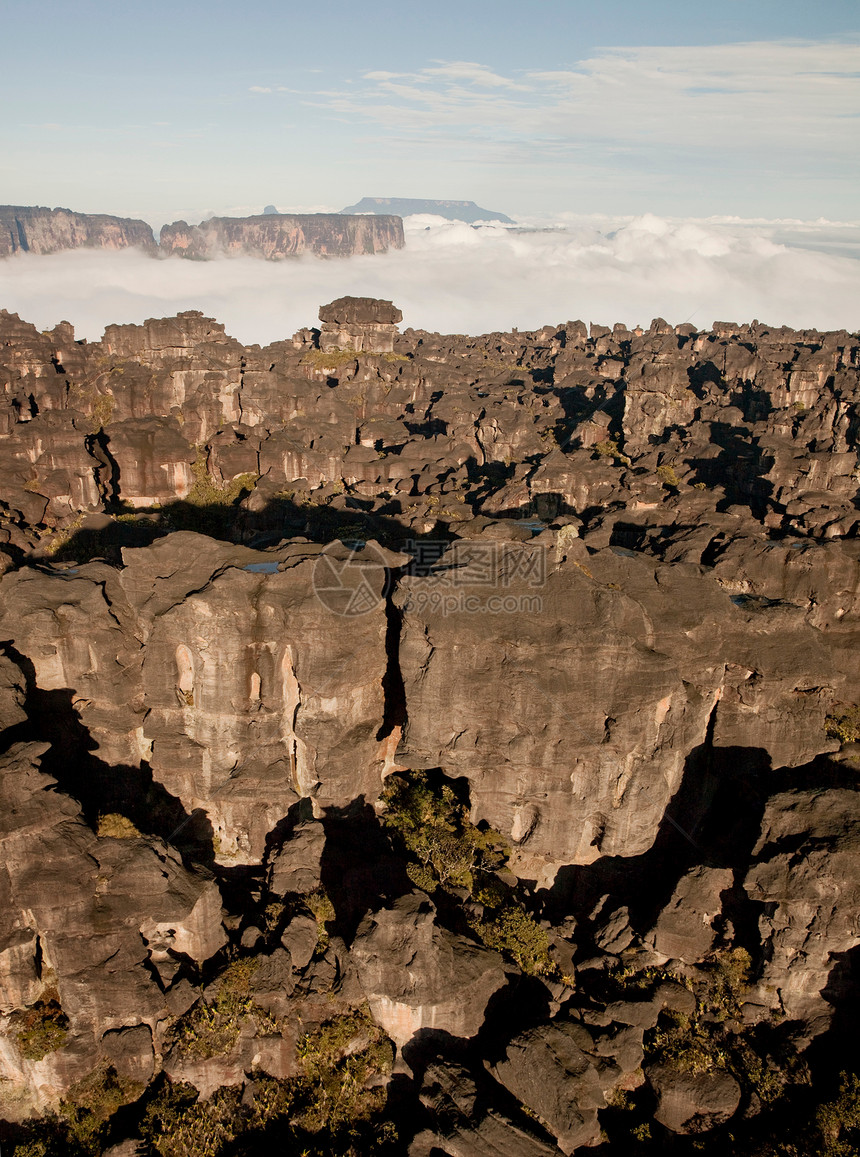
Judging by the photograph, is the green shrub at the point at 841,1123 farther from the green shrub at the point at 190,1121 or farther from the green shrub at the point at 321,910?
the green shrub at the point at 190,1121

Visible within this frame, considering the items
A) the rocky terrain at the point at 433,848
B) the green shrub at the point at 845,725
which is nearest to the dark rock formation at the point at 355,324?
the rocky terrain at the point at 433,848

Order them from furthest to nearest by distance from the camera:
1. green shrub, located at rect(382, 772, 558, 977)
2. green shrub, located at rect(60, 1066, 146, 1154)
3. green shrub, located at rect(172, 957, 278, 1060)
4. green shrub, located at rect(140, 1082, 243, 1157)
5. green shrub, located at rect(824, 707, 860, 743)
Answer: green shrub, located at rect(824, 707, 860, 743) → green shrub, located at rect(382, 772, 558, 977) → green shrub, located at rect(172, 957, 278, 1060) → green shrub, located at rect(60, 1066, 146, 1154) → green shrub, located at rect(140, 1082, 243, 1157)

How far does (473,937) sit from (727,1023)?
8143mm

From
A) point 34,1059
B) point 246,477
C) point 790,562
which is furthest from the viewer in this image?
point 246,477

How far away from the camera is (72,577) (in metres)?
29.2

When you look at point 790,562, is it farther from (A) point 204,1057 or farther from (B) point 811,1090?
(A) point 204,1057

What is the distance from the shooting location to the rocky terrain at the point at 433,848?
2244 centimetres

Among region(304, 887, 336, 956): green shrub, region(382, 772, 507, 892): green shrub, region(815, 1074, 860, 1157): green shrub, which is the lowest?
region(815, 1074, 860, 1157): green shrub

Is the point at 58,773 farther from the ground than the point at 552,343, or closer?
closer

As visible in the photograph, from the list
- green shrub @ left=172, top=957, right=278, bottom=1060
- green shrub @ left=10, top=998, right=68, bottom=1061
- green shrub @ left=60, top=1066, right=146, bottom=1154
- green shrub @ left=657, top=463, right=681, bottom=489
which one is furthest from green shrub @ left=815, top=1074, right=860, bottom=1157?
green shrub @ left=657, top=463, right=681, bottom=489

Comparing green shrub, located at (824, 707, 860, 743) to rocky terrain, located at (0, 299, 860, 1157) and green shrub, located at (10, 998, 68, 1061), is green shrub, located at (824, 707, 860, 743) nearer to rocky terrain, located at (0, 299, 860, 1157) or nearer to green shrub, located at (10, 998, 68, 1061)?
rocky terrain, located at (0, 299, 860, 1157)

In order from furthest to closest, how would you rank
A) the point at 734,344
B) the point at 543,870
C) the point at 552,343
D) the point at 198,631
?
the point at 552,343
the point at 734,344
the point at 543,870
the point at 198,631

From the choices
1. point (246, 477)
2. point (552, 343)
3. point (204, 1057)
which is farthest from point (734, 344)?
point (204, 1057)

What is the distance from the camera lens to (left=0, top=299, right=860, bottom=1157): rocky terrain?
73.6 ft
